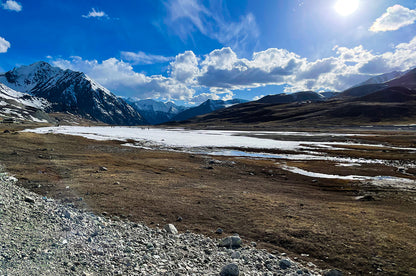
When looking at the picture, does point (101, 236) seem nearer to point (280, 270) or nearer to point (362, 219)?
point (280, 270)

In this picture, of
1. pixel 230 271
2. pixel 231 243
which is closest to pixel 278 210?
pixel 231 243

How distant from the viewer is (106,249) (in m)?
10.8

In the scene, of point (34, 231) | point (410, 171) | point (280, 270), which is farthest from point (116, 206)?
point (410, 171)

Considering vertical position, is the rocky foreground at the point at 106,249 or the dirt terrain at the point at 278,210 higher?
the rocky foreground at the point at 106,249

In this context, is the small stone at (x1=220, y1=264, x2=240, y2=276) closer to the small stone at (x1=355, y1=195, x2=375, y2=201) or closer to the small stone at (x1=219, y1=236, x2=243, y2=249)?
the small stone at (x1=219, y1=236, x2=243, y2=249)

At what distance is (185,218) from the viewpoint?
1727 cm

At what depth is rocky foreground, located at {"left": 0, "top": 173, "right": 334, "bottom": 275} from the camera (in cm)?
910

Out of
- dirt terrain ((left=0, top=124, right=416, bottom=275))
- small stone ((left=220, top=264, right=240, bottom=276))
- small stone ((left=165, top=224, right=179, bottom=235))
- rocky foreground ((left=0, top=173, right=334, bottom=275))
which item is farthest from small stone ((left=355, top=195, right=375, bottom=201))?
small stone ((left=220, top=264, right=240, bottom=276))

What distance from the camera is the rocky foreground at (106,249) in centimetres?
910

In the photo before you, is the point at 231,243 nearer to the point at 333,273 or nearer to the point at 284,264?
the point at 284,264

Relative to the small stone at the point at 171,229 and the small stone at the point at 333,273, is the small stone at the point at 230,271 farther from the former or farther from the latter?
the small stone at the point at 171,229

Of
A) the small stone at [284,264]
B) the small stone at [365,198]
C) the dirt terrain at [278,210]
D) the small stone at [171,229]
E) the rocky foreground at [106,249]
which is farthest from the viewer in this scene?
the small stone at [365,198]

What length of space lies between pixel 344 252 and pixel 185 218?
→ 10.4m

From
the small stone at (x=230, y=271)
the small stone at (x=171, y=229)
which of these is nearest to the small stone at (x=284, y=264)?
the small stone at (x=230, y=271)
